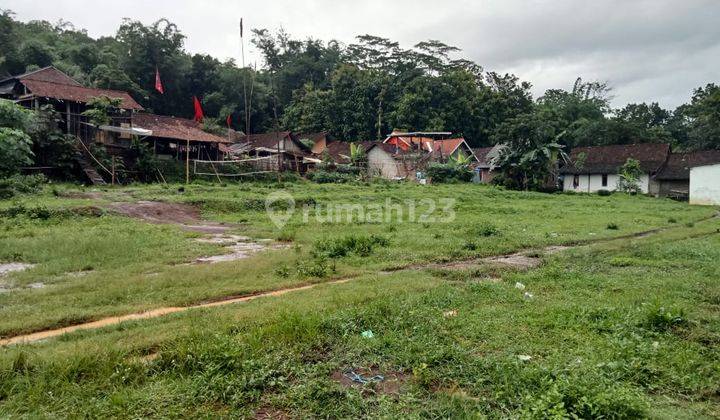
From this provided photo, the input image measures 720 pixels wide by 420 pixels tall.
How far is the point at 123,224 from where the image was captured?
Answer: 1499 centimetres

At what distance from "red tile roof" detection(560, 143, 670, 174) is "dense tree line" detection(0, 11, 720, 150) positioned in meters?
3.94

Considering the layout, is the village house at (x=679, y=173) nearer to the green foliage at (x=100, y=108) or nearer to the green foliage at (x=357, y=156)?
the green foliage at (x=357, y=156)

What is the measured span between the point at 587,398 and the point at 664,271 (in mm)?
7280

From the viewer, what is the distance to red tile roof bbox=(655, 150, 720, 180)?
38094mm

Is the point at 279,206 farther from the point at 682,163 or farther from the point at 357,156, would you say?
the point at 682,163

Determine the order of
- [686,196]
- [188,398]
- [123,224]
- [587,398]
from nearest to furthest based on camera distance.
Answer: [587,398]
[188,398]
[123,224]
[686,196]

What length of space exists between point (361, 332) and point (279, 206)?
16672mm

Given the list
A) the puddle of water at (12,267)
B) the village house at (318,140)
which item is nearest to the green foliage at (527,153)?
the village house at (318,140)

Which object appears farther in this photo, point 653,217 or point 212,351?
point 653,217

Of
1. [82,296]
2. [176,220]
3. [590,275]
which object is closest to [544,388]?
[590,275]

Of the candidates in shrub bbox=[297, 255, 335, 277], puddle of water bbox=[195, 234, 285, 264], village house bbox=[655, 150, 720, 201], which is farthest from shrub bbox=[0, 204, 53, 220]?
village house bbox=[655, 150, 720, 201]

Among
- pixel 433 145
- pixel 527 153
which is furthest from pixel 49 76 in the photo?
pixel 527 153

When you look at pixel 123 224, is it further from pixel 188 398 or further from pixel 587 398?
pixel 587 398

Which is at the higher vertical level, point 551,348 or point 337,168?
point 337,168
